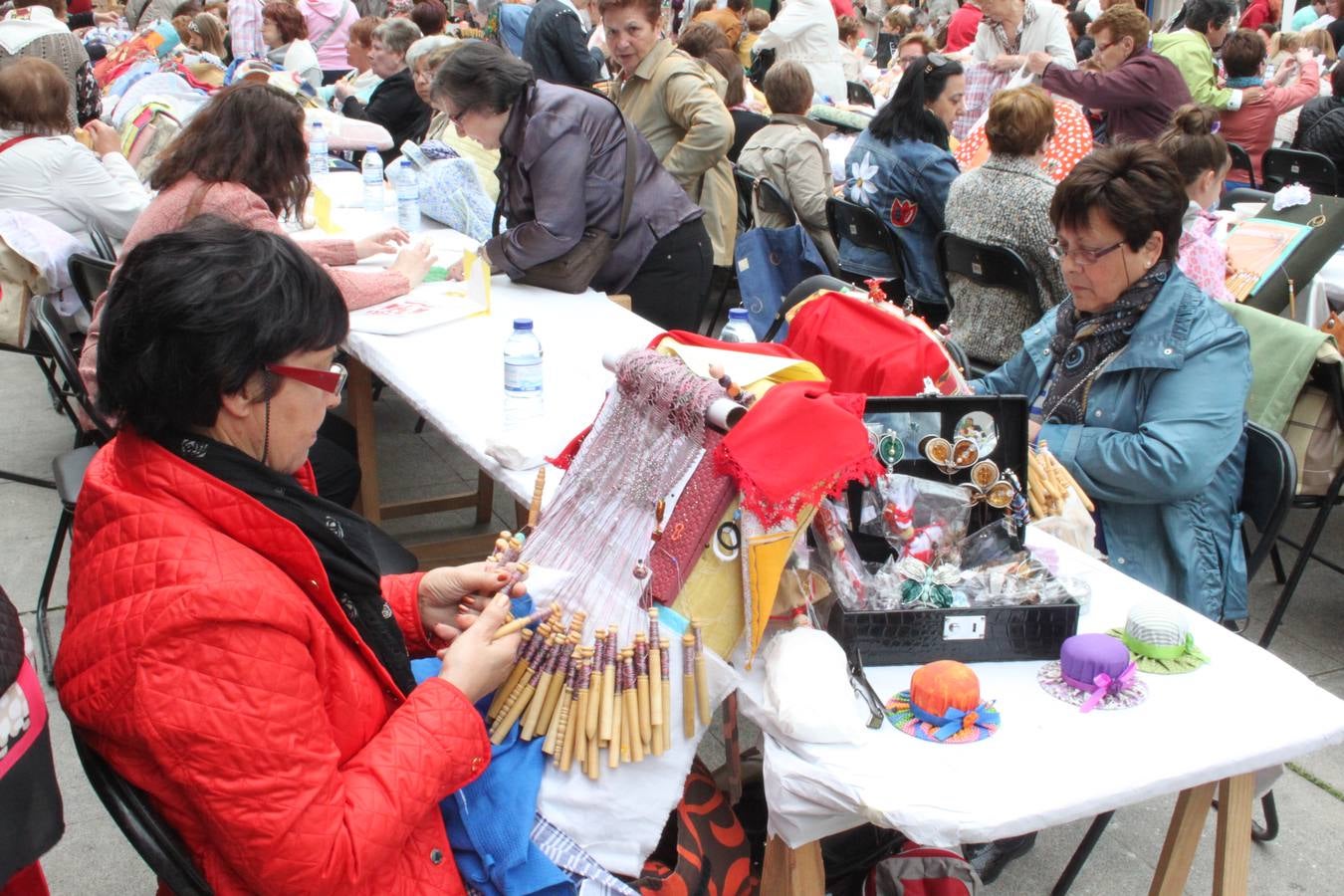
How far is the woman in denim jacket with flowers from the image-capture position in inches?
188

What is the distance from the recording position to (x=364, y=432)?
3.66 metres

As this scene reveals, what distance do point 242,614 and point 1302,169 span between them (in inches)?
257

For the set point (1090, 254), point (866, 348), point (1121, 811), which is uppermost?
point (1090, 254)

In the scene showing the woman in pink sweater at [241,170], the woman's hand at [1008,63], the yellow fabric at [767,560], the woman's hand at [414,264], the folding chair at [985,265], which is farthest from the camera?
the woman's hand at [1008,63]

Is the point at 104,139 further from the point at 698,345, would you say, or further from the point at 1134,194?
the point at 1134,194

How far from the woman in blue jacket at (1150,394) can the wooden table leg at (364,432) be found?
Answer: 214 cm

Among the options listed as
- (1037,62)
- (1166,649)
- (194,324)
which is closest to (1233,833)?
(1166,649)

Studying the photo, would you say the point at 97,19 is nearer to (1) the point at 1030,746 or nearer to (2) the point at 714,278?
(2) the point at 714,278

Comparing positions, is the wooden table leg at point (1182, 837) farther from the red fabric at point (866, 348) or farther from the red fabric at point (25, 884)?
the red fabric at point (25, 884)

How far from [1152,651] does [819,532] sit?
544 mm

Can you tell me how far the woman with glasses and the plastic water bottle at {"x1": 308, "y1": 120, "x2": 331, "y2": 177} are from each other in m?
2.04

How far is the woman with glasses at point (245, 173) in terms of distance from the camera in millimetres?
3229

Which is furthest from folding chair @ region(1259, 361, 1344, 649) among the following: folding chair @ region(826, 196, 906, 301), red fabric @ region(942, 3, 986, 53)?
red fabric @ region(942, 3, 986, 53)

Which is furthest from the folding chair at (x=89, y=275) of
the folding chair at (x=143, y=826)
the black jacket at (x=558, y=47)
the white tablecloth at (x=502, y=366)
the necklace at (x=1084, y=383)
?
the black jacket at (x=558, y=47)
